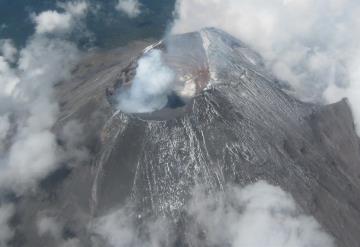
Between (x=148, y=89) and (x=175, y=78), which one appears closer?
(x=148, y=89)

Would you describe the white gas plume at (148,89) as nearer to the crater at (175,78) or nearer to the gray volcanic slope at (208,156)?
the crater at (175,78)

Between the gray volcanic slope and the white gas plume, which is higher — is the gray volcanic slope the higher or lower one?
the lower one

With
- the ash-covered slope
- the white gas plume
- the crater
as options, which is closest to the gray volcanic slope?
the ash-covered slope

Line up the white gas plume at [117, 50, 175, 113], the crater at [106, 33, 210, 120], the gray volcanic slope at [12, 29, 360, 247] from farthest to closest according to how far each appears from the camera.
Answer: the white gas plume at [117, 50, 175, 113] < the crater at [106, 33, 210, 120] < the gray volcanic slope at [12, 29, 360, 247]

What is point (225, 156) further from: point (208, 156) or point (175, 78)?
point (175, 78)

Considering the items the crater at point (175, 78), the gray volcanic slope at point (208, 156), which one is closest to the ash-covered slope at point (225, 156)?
the gray volcanic slope at point (208, 156)

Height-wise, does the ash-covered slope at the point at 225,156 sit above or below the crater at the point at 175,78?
below

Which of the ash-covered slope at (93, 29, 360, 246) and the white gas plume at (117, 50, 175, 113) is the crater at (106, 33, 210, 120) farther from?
the ash-covered slope at (93, 29, 360, 246)

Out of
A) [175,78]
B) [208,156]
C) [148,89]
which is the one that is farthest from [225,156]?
[148,89]

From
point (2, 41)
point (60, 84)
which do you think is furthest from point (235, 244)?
point (2, 41)
